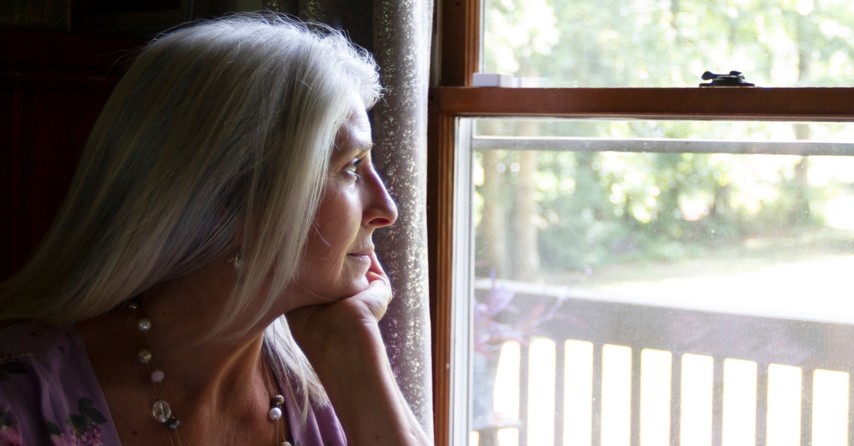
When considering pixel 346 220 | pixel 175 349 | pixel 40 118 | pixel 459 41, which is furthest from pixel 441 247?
pixel 40 118

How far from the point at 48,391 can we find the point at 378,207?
49 centimetres

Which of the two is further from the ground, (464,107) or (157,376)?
(464,107)

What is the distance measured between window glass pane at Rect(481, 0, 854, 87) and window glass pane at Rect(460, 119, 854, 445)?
0.27 ft

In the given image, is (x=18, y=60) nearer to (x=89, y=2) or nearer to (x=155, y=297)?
(x=89, y=2)

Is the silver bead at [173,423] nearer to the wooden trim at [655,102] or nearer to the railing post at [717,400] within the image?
the wooden trim at [655,102]

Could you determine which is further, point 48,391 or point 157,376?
point 157,376

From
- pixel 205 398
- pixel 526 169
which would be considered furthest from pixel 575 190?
pixel 205 398

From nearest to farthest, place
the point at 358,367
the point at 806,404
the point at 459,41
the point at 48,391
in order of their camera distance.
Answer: the point at 48,391 < the point at 358,367 < the point at 806,404 < the point at 459,41

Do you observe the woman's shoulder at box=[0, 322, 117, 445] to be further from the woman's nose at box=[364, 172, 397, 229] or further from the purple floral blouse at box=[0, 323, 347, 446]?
the woman's nose at box=[364, 172, 397, 229]

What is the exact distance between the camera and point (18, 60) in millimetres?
1607

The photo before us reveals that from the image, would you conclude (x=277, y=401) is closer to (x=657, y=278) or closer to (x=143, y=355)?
(x=143, y=355)

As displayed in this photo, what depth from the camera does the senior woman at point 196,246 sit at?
1269mm

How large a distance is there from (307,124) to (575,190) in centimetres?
61

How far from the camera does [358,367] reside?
4.74 feet
